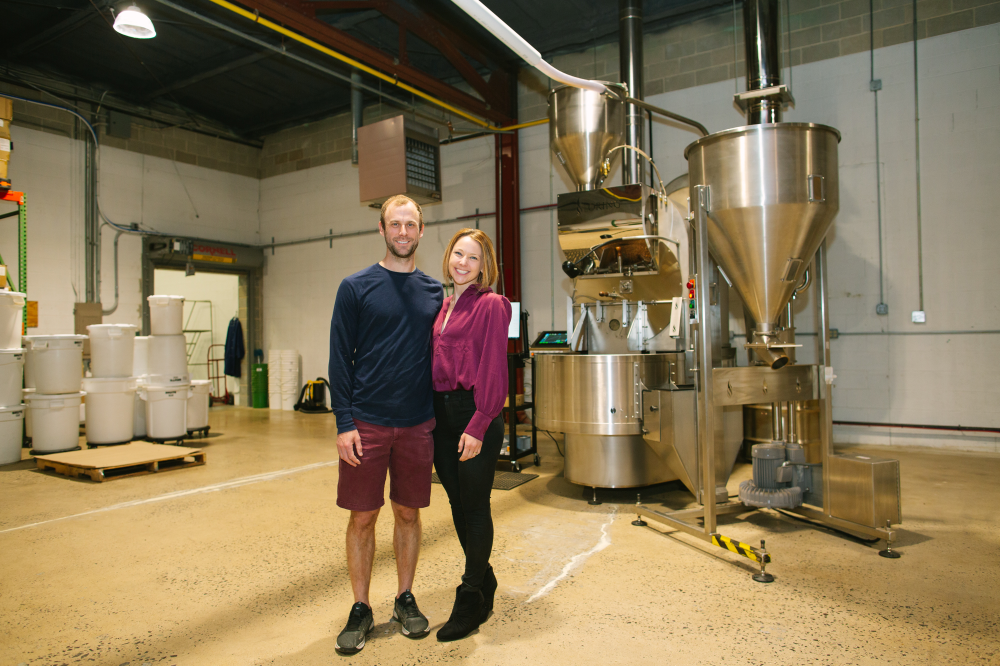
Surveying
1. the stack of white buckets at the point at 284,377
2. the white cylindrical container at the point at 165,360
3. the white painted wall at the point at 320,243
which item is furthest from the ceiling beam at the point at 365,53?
the stack of white buckets at the point at 284,377

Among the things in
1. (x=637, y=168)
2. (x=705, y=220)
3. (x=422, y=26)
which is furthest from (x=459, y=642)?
(x=422, y=26)

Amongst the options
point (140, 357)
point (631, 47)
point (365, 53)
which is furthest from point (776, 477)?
point (140, 357)

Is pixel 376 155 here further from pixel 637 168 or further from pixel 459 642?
pixel 459 642

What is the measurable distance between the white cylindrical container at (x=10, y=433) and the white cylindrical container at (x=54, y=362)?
24 cm

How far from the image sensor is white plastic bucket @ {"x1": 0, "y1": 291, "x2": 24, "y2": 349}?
478 cm

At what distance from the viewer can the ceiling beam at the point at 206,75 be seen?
6910 millimetres

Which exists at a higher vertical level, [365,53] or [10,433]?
[365,53]

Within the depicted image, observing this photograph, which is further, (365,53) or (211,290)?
(211,290)

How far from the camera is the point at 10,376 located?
483 cm

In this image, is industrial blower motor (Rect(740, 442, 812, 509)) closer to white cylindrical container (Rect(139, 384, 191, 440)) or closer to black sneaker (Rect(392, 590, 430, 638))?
black sneaker (Rect(392, 590, 430, 638))

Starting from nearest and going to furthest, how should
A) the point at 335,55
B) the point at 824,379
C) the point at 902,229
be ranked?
the point at 824,379 → the point at 902,229 → the point at 335,55

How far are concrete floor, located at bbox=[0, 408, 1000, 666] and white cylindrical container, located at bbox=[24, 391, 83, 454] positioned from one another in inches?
52.4

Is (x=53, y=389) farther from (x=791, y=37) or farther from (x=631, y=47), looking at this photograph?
(x=791, y=37)

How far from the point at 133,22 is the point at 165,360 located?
2788 mm
